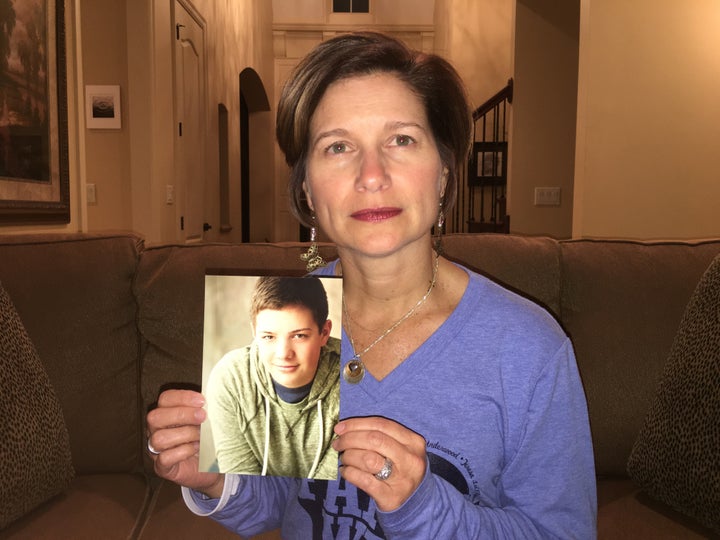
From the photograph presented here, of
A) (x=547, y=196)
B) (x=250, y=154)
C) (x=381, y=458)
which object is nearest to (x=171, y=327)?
(x=381, y=458)

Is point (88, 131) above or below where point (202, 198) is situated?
above

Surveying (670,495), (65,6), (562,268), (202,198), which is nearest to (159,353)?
(562,268)

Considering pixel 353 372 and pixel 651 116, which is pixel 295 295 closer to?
pixel 353 372

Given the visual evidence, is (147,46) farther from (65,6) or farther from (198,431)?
(198,431)

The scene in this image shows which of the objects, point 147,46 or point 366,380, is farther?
point 147,46

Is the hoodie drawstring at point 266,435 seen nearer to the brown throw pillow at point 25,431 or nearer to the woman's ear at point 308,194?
the woman's ear at point 308,194

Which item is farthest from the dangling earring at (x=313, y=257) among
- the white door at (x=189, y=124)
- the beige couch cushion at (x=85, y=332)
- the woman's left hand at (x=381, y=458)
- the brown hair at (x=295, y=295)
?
the white door at (x=189, y=124)

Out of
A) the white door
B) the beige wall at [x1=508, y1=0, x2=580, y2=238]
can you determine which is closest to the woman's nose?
the white door
